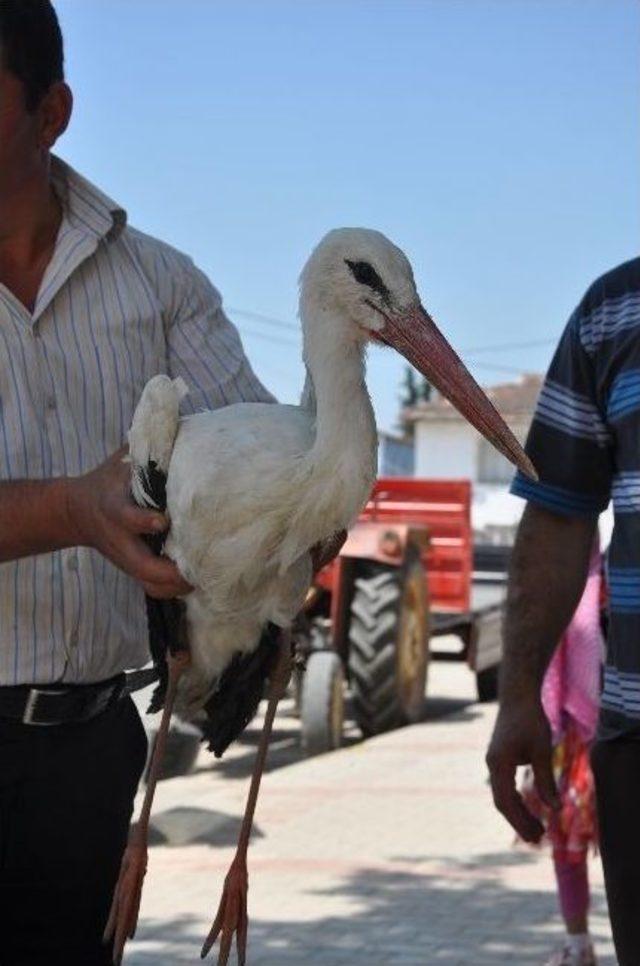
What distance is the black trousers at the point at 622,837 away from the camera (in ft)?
10.8

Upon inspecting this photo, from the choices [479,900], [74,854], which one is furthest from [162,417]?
[479,900]

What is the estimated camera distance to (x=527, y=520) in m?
3.61

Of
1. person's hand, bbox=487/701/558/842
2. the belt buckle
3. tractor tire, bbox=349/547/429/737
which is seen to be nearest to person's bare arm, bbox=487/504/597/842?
person's hand, bbox=487/701/558/842

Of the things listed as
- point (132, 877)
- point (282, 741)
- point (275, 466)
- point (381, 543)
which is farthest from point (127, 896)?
point (282, 741)

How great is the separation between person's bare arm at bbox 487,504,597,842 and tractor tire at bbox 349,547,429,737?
8.39 meters

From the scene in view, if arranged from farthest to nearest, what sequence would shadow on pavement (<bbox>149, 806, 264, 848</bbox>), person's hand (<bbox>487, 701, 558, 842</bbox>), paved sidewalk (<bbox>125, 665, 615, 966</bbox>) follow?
1. shadow on pavement (<bbox>149, 806, 264, 848</bbox>)
2. paved sidewalk (<bbox>125, 665, 615, 966</bbox>)
3. person's hand (<bbox>487, 701, 558, 842</bbox>)

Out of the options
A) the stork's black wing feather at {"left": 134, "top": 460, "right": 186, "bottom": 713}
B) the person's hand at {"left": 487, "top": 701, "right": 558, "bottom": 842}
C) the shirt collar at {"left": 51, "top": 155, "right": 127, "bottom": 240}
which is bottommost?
the person's hand at {"left": 487, "top": 701, "right": 558, "bottom": 842}

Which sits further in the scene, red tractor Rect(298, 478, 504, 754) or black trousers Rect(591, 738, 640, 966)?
red tractor Rect(298, 478, 504, 754)

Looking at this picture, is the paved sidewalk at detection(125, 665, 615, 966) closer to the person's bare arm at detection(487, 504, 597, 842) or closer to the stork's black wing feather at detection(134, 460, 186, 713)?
the person's bare arm at detection(487, 504, 597, 842)

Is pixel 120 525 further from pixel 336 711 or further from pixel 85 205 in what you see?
pixel 336 711

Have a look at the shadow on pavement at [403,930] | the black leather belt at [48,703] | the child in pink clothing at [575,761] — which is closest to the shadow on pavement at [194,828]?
the shadow on pavement at [403,930]

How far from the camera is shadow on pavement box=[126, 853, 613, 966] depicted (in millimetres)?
6527

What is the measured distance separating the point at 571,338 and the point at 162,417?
3.26ft

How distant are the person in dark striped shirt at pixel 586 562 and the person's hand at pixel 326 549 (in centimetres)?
64
